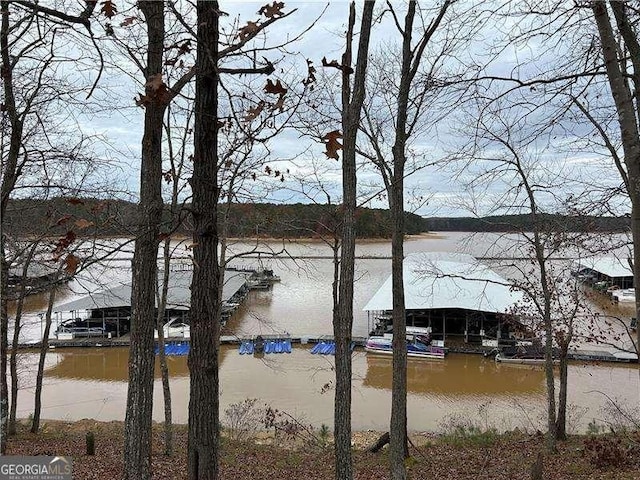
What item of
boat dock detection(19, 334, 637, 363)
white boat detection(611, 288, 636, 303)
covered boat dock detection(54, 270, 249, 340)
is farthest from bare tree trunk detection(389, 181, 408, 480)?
white boat detection(611, 288, 636, 303)

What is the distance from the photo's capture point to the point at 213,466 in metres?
2.82

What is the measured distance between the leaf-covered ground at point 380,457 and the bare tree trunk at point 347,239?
299cm

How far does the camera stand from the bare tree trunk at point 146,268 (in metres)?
3.33

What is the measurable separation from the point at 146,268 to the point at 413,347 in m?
19.3

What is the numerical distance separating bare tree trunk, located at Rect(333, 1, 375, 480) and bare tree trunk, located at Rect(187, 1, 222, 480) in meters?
3.07

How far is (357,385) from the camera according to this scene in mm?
17062

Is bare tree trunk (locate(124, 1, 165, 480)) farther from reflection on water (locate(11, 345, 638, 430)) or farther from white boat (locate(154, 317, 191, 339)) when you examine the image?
white boat (locate(154, 317, 191, 339))

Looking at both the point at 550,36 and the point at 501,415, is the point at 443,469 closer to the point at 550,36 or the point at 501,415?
the point at 501,415

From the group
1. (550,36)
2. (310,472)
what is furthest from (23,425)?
(550,36)

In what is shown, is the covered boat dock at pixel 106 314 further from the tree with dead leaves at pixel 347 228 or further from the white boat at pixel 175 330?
the tree with dead leaves at pixel 347 228

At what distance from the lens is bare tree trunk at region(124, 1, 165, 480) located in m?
3.33

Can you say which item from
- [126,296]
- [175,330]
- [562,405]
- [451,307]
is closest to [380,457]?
[562,405]

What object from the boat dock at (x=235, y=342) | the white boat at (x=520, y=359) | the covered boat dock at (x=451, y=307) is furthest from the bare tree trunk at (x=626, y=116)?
the boat dock at (x=235, y=342)

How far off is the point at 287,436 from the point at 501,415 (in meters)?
6.46
